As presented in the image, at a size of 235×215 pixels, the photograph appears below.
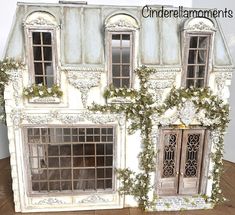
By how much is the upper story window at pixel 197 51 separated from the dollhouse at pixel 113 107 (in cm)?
3

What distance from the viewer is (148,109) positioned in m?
7.35

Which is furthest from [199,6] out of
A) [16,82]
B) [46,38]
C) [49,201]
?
[49,201]

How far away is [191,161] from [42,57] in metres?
5.19

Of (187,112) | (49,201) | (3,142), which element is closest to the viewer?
(187,112)

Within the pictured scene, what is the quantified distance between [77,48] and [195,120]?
12.4 ft

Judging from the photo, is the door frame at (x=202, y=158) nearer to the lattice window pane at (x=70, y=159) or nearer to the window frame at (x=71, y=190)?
the window frame at (x=71, y=190)

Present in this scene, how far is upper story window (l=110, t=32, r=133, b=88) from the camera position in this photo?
705 cm

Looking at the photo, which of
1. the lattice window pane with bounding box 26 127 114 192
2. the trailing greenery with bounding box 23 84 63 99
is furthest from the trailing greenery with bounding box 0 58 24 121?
the lattice window pane with bounding box 26 127 114 192

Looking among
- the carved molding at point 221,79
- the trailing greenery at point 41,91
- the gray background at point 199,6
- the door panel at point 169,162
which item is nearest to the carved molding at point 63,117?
the trailing greenery at point 41,91

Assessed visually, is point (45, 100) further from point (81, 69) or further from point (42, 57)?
point (81, 69)

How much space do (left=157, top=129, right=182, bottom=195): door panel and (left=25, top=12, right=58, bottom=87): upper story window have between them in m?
3.57

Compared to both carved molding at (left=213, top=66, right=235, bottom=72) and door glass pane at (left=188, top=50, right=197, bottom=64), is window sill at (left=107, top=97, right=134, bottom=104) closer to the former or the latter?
door glass pane at (left=188, top=50, right=197, bottom=64)

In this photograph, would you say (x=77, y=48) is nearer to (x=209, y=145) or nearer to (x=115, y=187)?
(x=115, y=187)

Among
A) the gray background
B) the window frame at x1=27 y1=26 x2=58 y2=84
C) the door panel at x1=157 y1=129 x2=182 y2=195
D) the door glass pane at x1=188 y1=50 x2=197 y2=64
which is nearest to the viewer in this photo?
the window frame at x1=27 y1=26 x2=58 y2=84
